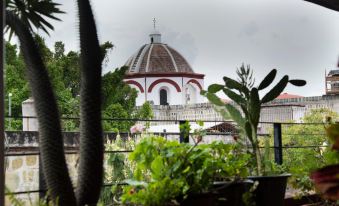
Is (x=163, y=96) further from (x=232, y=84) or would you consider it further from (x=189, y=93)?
(x=232, y=84)

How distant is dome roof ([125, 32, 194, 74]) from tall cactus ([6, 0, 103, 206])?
23075 millimetres

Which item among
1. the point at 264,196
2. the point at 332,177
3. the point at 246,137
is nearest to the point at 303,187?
the point at 246,137

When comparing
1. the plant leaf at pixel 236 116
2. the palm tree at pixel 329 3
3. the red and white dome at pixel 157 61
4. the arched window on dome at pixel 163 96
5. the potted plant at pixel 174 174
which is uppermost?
the red and white dome at pixel 157 61

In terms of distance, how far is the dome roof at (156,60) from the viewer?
2532cm

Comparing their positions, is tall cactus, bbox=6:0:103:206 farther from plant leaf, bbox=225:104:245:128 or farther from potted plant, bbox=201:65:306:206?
plant leaf, bbox=225:104:245:128

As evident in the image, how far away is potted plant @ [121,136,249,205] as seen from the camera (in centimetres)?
172

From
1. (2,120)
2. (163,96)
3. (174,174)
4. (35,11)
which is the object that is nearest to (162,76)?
(163,96)

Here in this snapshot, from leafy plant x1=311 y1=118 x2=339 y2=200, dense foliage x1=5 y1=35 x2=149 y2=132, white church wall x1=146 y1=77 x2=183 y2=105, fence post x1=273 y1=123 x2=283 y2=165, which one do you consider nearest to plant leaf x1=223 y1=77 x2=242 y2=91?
fence post x1=273 y1=123 x2=283 y2=165

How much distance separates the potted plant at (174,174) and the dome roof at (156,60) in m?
23.0

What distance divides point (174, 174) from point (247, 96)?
0.92 metres

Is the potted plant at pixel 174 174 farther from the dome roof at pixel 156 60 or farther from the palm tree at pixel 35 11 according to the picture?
the dome roof at pixel 156 60

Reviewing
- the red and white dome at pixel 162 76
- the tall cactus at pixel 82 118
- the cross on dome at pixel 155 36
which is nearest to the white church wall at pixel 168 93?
the red and white dome at pixel 162 76

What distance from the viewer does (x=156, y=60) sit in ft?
85.9

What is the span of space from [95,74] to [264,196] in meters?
0.80
